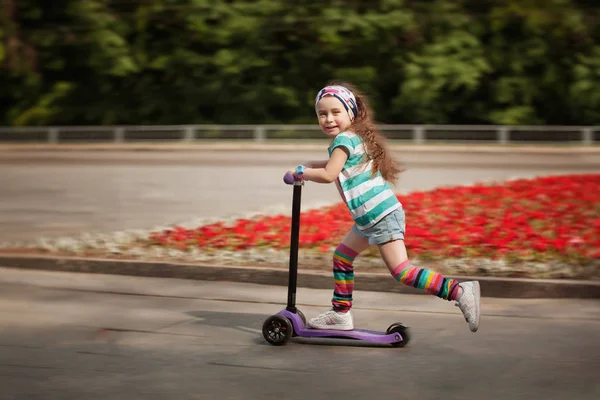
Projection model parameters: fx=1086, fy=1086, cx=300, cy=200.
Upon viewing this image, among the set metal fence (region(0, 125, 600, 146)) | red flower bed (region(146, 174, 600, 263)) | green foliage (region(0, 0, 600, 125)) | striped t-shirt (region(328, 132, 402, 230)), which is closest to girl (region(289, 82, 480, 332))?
striped t-shirt (region(328, 132, 402, 230))

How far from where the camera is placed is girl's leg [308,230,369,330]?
22.7ft

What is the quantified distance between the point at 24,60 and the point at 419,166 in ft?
76.6

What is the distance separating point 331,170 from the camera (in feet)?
21.7

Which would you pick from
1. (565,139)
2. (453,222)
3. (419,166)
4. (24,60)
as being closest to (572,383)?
(453,222)

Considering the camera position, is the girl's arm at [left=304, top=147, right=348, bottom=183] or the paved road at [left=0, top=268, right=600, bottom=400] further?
the girl's arm at [left=304, top=147, right=348, bottom=183]

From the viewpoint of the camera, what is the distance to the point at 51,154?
1374 inches

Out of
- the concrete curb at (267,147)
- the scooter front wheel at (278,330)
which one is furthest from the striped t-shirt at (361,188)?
the concrete curb at (267,147)

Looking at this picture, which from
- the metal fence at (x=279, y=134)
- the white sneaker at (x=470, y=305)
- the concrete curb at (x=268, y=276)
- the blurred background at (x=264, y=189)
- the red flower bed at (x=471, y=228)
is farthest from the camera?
the metal fence at (x=279, y=134)

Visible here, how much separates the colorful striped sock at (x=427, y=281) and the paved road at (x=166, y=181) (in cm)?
755

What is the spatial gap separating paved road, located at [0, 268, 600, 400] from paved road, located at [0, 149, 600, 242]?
5164 mm

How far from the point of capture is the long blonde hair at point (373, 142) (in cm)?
678

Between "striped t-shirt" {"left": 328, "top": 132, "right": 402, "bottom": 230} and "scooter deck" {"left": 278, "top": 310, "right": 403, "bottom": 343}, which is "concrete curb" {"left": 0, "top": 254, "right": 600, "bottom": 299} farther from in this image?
"striped t-shirt" {"left": 328, "top": 132, "right": 402, "bottom": 230}

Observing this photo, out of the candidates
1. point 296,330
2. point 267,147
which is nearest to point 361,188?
point 296,330

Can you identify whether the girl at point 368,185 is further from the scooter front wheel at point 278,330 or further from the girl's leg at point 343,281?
the scooter front wheel at point 278,330
